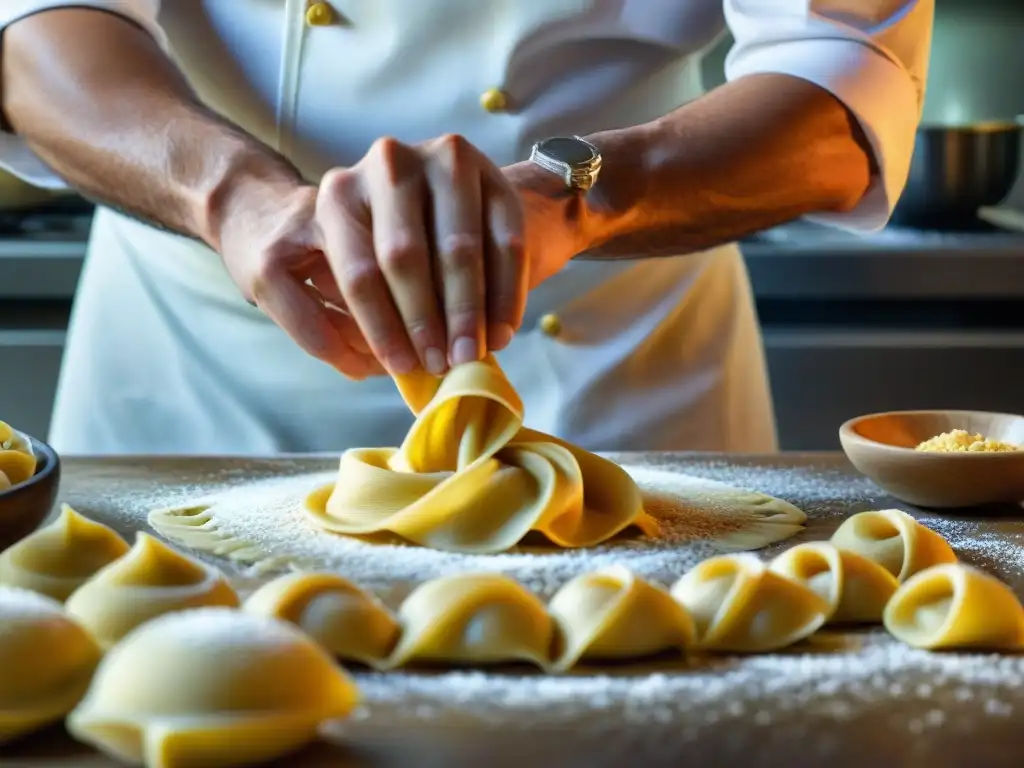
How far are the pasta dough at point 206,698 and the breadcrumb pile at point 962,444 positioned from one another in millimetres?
729

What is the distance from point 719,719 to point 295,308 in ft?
1.80

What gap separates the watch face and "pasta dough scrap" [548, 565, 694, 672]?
0.52 meters

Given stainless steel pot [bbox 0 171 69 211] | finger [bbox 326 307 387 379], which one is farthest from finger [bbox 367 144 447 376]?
stainless steel pot [bbox 0 171 69 211]

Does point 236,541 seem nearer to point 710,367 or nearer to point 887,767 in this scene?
point 887,767

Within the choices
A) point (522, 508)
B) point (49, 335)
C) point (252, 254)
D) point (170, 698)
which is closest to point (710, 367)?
point (522, 508)

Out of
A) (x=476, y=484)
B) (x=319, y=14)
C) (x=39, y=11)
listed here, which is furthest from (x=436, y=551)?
(x=39, y=11)

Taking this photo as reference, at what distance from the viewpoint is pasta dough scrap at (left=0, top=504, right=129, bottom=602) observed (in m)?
0.94

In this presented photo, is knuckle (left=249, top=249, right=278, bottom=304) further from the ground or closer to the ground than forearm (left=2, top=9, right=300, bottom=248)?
closer to the ground

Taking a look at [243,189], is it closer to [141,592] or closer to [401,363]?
[401,363]

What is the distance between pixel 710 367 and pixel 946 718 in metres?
0.98

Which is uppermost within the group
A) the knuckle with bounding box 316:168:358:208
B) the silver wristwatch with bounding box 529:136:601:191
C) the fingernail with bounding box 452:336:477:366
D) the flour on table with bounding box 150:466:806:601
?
the knuckle with bounding box 316:168:358:208

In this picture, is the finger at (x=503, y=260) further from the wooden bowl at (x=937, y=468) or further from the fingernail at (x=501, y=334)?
the wooden bowl at (x=937, y=468)

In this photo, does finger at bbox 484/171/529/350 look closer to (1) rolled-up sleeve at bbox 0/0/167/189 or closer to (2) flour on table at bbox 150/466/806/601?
(2) flour on table at bbox 150/466/806/601

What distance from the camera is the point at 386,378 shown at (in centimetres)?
168
